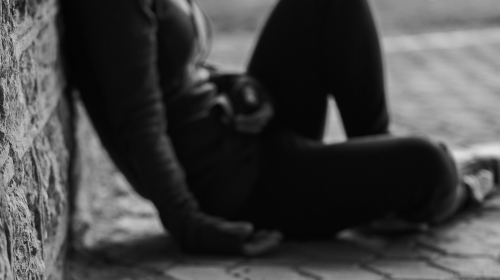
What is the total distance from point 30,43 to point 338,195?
106cm

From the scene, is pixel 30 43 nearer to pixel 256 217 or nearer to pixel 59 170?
pixel 59 170

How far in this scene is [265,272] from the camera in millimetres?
2389

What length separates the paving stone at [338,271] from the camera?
7.80 feet

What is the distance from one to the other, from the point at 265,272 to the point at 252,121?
1.59 ft

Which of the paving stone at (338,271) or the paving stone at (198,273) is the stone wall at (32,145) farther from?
the paving stone at (338,271)

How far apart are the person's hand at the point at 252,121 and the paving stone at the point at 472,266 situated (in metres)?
0.69

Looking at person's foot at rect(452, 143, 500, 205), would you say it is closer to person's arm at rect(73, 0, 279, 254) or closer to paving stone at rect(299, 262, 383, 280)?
paving stone at rect(299, 262, 383, 280)

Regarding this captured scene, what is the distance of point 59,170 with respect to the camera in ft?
7.53

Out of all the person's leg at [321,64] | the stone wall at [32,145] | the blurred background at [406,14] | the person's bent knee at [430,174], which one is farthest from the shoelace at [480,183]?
the blurred background at [406,14]

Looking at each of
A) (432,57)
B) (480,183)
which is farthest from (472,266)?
(432,57)

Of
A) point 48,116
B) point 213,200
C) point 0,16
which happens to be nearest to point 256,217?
point 213,200

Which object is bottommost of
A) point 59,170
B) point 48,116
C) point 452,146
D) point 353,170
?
point 452,146

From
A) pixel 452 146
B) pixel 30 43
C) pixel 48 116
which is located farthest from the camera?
pixel 452 146

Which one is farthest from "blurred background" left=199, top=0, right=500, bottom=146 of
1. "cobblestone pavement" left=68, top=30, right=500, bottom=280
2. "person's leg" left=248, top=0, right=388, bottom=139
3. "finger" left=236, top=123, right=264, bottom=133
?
"finger" left=236, top=123, right=264, bottom=133
